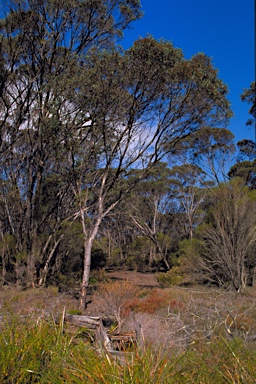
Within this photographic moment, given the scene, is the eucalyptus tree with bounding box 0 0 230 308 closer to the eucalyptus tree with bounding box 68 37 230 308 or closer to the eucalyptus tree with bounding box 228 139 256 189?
the eucalyptus tree with bounding box 68 37 230 308

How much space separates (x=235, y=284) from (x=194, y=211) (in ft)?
62.7

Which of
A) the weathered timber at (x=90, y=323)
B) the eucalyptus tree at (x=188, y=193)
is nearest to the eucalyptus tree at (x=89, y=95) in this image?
the weathered timber at (x=90, y=323)

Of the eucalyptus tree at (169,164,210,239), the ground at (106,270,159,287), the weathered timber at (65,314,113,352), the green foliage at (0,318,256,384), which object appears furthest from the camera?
the eucalyptus tree at (169,164,210,239)

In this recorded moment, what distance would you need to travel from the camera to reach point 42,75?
50.3ft

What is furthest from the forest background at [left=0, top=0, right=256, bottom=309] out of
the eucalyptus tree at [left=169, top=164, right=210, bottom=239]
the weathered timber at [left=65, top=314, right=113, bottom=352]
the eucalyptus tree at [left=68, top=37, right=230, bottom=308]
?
the eucalyptus tree at [left=169, top=164, right=210, bottom=239]

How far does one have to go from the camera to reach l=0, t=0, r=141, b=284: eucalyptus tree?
14.1m

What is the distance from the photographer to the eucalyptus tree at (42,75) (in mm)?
14141

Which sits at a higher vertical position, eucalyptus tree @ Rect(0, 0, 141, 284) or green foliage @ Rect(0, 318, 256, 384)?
eucalyptus tree @ Rect(0, 0, 141, 284)

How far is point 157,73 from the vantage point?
1346 centimetres

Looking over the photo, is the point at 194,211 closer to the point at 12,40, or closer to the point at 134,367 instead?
the point at 12,40

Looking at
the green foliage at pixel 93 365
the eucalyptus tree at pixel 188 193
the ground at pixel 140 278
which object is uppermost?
the eucalyptus tree at pixel 188 193

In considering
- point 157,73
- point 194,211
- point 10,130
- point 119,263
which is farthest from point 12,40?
point 119,263

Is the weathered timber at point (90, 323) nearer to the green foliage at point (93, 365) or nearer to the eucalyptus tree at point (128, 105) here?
the green foliage at point (93, 365)

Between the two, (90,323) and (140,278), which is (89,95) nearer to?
(90,323)
